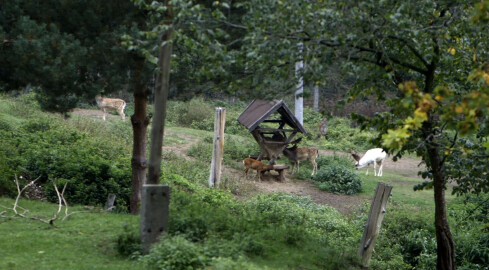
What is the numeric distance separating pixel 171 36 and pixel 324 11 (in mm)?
1919

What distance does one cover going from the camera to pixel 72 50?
9695 millimetres

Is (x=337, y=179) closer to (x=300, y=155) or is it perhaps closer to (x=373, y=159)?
(x=300, y=155)

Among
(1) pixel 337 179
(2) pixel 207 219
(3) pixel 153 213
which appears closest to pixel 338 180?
(1) pixel 337 179

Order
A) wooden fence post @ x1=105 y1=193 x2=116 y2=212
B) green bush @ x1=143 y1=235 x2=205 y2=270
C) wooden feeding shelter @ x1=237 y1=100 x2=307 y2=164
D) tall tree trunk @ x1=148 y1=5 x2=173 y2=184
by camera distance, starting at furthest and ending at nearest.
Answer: wooden feeding shelter @ x1=237 y1=100 x2=307 y2=164
wooden fence post @ x1=105 y1=193 x2=116 y2=212
tall tree trunk @ x1=148 y1=5 x2=173 y2=184
green bush @ x1=143 y1=235 x2=205 y2=270

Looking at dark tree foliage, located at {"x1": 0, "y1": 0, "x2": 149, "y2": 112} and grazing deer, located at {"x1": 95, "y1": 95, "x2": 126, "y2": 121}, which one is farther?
grazing deer, located at {"x1": 95, "y1": 95, "x2": 126, "y2": 121}

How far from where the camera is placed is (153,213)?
7.41 meters

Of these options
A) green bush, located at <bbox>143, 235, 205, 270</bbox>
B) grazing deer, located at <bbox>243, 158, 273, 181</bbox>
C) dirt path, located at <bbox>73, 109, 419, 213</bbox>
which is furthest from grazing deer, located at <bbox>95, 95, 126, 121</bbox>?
green bush, located at <bbox>143, 235, 205, 270</bbox>

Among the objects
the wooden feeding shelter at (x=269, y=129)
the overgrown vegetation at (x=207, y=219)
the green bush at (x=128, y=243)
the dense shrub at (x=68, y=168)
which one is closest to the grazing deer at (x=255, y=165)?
the wooden feeding shelter at (x=269, y=129)

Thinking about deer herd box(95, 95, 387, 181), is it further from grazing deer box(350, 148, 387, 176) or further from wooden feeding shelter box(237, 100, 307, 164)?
wooden feeding shelter box(237, 100, 307, 164)

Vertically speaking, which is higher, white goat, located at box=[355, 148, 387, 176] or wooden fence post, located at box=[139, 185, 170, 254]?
white goat, located at box=[355, 148, 387, 176]

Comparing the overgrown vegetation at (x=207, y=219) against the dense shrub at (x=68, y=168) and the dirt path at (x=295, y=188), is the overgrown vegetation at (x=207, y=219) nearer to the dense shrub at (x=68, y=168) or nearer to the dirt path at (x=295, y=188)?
the dense shrub at (x=68, y=168)

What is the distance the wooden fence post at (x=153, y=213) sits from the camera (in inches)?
291

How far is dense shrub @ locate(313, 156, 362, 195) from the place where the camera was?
2022 centimetres

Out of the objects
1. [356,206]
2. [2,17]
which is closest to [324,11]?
[2,17]
